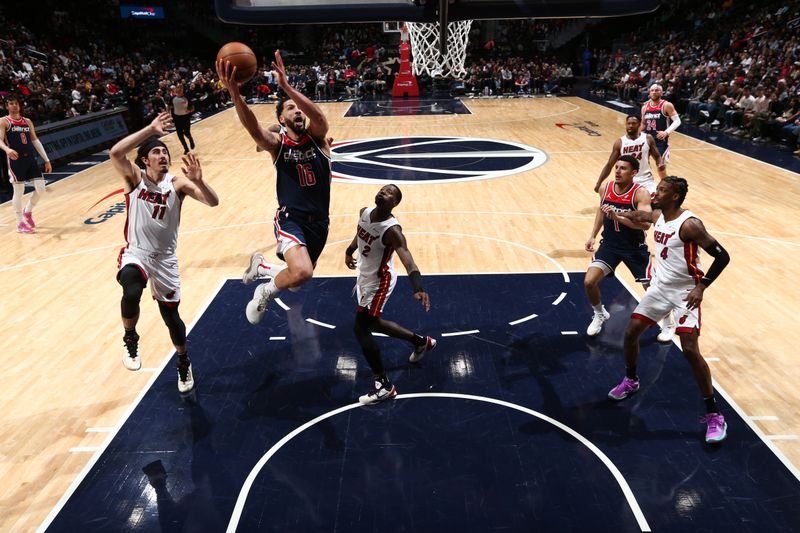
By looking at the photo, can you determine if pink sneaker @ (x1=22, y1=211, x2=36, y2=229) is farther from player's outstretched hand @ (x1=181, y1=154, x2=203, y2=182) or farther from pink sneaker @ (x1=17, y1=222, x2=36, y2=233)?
player's outstretched hand @ (x1=181, y1=154, x2=203, y2=182)

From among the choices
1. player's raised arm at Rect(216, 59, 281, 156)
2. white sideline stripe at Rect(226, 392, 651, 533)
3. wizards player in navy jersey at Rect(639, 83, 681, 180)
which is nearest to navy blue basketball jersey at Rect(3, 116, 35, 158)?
player's raised arm at Rect(216, 59, 281, 156)

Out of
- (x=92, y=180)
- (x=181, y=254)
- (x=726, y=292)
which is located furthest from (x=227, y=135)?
(x=726, y=292)

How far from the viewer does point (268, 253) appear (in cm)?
783

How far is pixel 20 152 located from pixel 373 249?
6612mm

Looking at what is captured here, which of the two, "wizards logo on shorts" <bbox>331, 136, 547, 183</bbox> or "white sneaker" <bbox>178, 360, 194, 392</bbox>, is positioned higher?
"white sneaker" <bbox>178, 360, 194, 392</bbox>

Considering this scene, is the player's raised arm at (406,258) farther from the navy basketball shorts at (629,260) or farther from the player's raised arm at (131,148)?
the navy basketball shorts at (629,260)

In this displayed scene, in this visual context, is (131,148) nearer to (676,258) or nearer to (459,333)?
(459,333)

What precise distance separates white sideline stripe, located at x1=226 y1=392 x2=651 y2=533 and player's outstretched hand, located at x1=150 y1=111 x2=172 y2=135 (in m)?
2.19

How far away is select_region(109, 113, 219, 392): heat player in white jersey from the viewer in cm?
421

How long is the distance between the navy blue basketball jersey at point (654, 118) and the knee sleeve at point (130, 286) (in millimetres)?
7353

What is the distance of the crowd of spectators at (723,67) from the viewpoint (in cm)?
1447

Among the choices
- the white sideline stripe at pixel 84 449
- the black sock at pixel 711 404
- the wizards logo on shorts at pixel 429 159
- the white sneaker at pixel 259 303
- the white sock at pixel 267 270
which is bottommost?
the wizards logo on shorts at pixel 429 159

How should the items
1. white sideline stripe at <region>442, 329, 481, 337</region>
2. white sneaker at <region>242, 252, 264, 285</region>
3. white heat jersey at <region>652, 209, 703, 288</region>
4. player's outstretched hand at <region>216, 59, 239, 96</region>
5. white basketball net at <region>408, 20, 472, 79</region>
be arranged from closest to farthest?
white heat jersey at <region>652, 209, 703, 288</region>, player's outstretched hand at <region>216, 59, 239, 96</region>, white sneaker at <region>242, 252, 264, 285</region>, white sideline stripe at <region>442, 329, 481, 337</region>, white basketball net at <region>408, 20, 472, 79</region>

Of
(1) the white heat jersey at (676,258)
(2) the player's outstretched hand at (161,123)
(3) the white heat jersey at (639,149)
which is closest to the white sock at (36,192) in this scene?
(2) the player's outstretched hand at (161,123)
